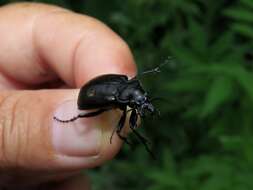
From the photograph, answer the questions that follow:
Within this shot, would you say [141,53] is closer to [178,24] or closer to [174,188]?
[178,24]

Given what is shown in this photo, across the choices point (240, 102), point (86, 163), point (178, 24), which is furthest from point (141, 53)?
point (86, 163)

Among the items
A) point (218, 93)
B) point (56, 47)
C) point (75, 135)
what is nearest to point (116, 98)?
point (75, 135)

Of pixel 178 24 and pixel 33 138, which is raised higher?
pixel 33 138

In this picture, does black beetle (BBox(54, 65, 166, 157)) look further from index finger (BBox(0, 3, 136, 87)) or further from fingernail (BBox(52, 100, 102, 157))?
index finger (BBox(0, 3, 136, 87))

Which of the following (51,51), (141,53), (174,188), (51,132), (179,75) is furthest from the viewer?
(141,53)

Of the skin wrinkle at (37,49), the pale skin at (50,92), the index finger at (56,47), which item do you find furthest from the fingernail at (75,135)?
the skin wrinkle at (37,49)

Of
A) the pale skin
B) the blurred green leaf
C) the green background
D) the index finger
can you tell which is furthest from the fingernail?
the blurred green leaf

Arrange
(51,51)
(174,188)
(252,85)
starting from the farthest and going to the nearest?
(174,188), (252,85), (51,51)
